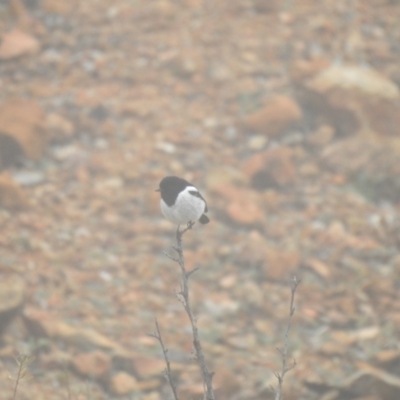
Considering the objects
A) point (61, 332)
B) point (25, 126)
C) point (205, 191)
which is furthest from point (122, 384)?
point (25, 126)

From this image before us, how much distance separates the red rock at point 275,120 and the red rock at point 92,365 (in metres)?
3.73

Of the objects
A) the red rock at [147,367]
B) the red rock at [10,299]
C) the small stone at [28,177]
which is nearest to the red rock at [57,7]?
the small stone at [28,177]

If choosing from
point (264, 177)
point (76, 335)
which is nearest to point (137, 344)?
point (76, 335)

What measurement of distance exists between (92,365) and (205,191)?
2743 millimetres

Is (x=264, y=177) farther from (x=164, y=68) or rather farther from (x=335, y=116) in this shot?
(x=164, y=68)

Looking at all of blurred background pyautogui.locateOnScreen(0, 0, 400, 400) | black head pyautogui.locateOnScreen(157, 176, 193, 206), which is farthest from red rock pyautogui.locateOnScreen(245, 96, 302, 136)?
black head pyautogui.locateOnScreen(157, 176, 193, 206)

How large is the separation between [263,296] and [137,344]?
1326mm

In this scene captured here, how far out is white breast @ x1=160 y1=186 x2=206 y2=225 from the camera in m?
4.45

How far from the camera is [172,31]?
10.3 m

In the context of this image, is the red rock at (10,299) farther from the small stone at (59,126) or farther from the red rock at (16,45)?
the red rock at (16,45)

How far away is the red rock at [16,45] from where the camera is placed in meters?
9.72

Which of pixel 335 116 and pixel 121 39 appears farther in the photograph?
pixel 121 39

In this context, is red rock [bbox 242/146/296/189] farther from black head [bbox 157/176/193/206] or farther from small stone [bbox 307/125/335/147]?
black head [bbox 157/176/193/206]

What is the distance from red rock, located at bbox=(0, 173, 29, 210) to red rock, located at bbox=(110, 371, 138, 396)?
2.27 m
